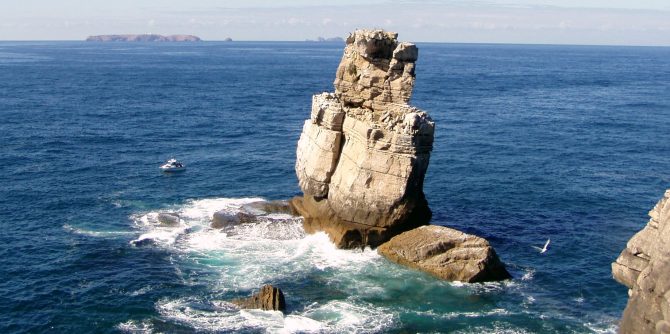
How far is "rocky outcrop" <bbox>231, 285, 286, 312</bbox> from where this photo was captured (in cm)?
4541

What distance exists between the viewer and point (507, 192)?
71.7m

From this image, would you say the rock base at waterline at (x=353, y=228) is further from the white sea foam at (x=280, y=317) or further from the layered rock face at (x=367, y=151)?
the white sea foam at (x=280, y=317)

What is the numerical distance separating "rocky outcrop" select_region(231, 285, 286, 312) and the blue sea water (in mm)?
630

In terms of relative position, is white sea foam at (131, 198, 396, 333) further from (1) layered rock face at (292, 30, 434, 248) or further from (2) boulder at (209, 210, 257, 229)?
(1) layered rock face at (292, 30, 434, 248)

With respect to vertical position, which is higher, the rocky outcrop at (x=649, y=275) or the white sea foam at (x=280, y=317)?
the rocky outcrop at (x=649, y=275)

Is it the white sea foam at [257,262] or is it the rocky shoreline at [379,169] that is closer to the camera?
the white sea foam at [257,262]

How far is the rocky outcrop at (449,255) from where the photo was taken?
5038 cm

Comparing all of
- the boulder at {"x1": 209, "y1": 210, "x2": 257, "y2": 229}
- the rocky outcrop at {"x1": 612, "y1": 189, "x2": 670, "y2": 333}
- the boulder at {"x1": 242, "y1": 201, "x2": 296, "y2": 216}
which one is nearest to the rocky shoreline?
the boulder at {"x1": 242, "y1": 201, "x2": 296, "y2": 216}

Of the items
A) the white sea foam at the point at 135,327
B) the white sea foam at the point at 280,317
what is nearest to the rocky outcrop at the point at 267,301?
the white sea foam at the point at 280,317

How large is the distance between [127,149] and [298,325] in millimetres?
55725

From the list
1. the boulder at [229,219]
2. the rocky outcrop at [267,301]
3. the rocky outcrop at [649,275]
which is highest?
the rocky outcrop at [649,275]

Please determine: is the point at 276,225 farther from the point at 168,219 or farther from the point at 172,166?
the point at 172,166

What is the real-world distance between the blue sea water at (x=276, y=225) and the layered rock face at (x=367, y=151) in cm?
279

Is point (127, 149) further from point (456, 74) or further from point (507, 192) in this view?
point (456, 74)
